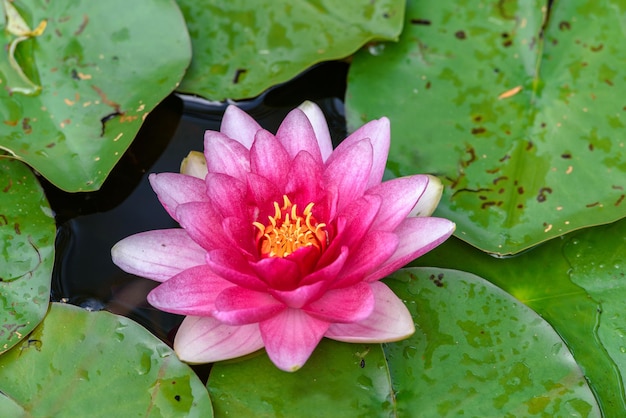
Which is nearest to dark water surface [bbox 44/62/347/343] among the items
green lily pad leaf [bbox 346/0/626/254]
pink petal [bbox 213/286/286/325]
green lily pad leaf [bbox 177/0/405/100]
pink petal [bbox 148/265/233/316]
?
green lily pad leaf [bbox 177/0/405/100]

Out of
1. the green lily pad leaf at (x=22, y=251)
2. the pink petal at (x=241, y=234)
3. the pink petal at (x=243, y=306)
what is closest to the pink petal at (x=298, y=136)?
the pink petal at (x=241, y=234)

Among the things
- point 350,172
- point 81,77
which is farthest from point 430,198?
point 81,77

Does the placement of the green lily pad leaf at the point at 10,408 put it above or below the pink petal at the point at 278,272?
below

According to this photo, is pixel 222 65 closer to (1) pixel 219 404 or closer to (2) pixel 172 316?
(2) pixel 172 316

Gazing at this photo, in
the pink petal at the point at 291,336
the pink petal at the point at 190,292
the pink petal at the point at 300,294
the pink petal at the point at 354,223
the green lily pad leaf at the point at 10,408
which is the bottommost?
the green lily pad leaf at the point at 10,408

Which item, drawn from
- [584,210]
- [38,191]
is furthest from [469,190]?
[38,191]

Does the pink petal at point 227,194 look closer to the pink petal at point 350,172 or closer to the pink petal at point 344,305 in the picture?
the pink petal at point 350,172

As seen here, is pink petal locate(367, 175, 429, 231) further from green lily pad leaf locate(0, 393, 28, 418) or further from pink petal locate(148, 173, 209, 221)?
green lily pad leaf locate(0, 393, 28, 418)
